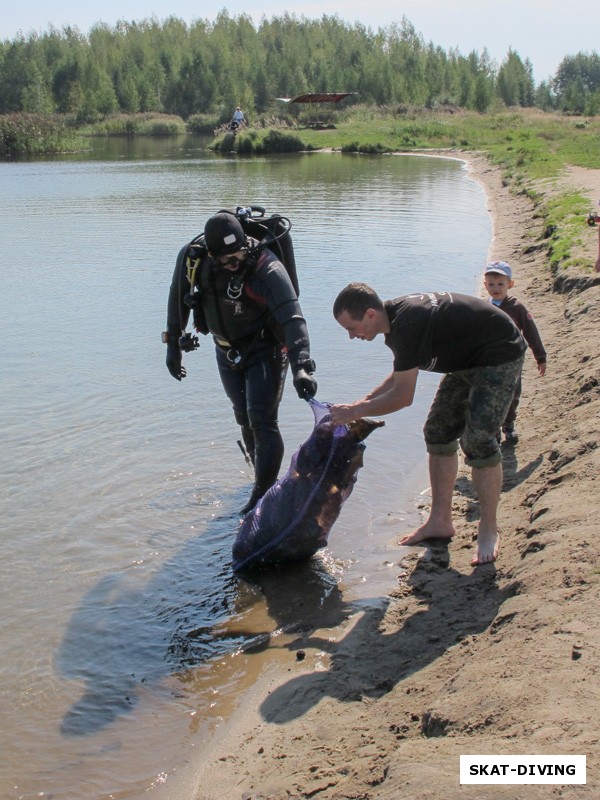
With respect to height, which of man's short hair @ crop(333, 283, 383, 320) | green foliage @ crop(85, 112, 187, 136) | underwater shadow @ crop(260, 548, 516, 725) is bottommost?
underwater shadow @ crop(260, 548, 516, 725)

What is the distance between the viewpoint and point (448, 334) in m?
4.81

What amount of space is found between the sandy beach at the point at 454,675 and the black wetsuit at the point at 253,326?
109 centimetres

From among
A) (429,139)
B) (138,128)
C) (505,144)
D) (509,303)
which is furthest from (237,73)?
(509,303)

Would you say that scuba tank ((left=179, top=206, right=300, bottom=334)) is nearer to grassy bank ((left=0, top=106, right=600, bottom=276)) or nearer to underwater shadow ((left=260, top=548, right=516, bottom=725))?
underwater shadow ((left=260, top=548, right=516, bottom=725))

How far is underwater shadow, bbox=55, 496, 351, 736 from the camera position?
4.71m

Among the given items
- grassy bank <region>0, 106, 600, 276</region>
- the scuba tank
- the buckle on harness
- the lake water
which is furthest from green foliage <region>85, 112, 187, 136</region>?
the buckle on harness

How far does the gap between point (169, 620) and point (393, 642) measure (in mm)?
1359

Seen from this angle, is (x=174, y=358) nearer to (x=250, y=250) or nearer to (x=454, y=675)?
(x=250, y=250)

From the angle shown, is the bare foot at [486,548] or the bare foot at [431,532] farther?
the bare foot at [431,532]

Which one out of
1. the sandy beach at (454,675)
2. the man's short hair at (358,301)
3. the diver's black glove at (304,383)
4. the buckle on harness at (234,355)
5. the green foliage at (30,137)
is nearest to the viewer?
the sandy beach at (454,675)

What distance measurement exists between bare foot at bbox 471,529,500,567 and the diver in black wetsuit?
141cm

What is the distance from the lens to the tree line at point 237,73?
4117 inches

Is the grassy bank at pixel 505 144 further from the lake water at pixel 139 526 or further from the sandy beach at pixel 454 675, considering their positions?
the sandy beach at pixel 454 675

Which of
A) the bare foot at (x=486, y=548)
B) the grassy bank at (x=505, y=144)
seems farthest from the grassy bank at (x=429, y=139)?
the bare foot at (x=486, y=548)
